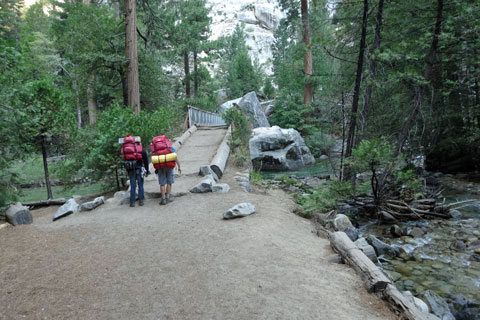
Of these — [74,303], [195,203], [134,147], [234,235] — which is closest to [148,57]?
[134,147]

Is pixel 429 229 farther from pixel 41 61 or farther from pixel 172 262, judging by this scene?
pixel 41 61

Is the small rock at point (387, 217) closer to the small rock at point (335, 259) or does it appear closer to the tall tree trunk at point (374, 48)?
the tall tree trunk at point (374, 48)

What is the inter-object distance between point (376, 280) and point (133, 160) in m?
5.70

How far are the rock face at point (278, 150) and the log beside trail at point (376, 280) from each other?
1525 cm

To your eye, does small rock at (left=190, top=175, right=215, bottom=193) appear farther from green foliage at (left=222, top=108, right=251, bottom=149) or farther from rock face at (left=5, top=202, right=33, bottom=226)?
green foliage at (left=222, top=108, right=251, bottom=149)

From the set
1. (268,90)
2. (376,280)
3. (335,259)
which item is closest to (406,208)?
(335,259)

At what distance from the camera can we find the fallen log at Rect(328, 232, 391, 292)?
3.85 m

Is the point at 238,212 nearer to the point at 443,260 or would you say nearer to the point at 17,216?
the point at 443,260

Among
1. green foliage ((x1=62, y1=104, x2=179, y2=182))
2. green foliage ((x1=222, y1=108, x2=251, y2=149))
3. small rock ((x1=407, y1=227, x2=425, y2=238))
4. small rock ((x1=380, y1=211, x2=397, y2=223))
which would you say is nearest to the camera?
small rock ((x1=407, y1=227, x2=425, y2=238))

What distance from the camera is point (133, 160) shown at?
7535 mm

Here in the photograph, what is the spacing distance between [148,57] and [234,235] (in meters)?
14.2

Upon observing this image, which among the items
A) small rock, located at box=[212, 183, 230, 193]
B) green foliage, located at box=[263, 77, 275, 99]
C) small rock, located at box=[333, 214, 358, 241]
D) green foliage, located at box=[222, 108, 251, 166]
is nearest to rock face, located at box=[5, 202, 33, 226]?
small rock, located at box=[212, 183, 230, 193]

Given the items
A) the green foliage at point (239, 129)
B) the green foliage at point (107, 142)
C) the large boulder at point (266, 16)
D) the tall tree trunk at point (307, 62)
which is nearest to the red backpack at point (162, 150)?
the green foliage at point (107, 142)

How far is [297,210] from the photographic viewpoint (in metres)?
8.08
